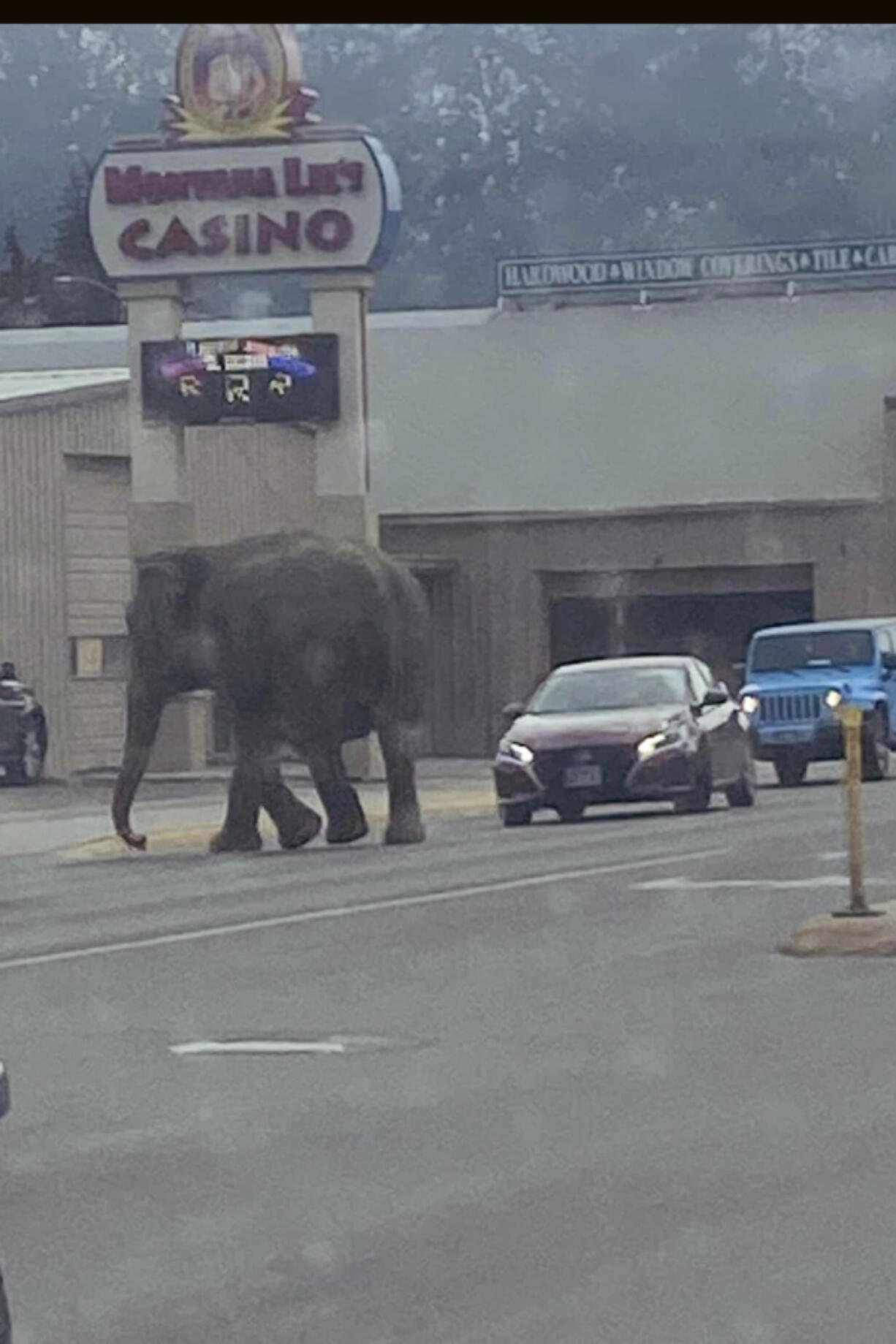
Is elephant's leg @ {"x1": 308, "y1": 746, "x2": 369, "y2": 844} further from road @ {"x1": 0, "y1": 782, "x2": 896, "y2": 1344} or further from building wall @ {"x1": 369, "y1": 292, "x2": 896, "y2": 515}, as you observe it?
building wall @ {"x1": 369, "y1": 292, "x2": 896, "y2": 515}

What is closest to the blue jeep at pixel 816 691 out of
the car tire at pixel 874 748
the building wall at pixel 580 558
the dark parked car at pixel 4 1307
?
the car tire at pixel 874 748

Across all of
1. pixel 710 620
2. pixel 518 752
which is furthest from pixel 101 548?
pixel 518 752

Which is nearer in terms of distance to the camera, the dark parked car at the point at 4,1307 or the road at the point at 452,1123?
the dark parked car at the point at 4,1307

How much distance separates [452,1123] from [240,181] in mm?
26478

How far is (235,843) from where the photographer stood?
1036 inches

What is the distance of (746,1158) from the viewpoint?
1031 centimetres

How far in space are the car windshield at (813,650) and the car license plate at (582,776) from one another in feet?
29.8

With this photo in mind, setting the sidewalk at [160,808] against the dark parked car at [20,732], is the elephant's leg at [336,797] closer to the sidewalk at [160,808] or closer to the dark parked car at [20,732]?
the sidewalk at [160,808]

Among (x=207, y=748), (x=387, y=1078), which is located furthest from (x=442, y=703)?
(x=387, y=1078)

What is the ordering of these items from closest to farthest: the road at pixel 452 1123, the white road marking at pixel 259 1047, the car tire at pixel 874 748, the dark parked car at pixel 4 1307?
the dark parked car at pixel 4 1307
the road at pixel 452 1123
the white road marking at pixel 259 1047
the car tire at pixel 874 748

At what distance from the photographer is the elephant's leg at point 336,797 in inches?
1030

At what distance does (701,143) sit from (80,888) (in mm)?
32993

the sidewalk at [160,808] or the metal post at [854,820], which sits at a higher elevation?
the metal post at [854,820]

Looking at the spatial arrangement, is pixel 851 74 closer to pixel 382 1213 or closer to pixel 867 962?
pixel 867 962
